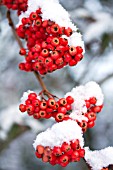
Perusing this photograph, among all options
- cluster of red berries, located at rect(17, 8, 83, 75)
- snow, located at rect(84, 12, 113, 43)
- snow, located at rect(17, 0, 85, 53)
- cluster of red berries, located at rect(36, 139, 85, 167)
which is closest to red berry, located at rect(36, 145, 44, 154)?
cluster of red berries, located at rect(36, 139, 85, 167)

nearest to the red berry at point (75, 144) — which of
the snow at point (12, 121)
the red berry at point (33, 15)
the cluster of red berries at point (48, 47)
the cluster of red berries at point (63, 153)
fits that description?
the cluster of red berries at point (63, 153)

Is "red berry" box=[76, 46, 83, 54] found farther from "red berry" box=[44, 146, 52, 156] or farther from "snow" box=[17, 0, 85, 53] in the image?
"red berry" box=[44, 146, 52, 156]

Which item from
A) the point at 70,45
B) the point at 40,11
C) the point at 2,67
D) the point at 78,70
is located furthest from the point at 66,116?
the point at 2,67

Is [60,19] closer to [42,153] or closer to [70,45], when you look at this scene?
[70,45]

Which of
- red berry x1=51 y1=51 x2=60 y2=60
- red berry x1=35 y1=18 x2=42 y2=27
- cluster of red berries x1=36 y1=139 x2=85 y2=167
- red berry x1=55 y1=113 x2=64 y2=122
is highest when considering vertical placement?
red berry x1=35 y1=18 x2=42 y2=27

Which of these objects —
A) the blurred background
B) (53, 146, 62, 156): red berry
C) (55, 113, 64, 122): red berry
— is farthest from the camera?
the blurred background

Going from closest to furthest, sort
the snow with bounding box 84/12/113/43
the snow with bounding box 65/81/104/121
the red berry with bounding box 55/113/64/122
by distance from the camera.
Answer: the red berry with bounding box 55/113/64/122 < the snow with bounding box 65/81/104/121 < the snow with bounding box 84/12/113/43

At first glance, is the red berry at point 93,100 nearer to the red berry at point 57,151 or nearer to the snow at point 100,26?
the red berry at point 57,151

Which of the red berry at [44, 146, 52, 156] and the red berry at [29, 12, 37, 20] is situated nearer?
the red berry at [44, 146, 52, 156]
